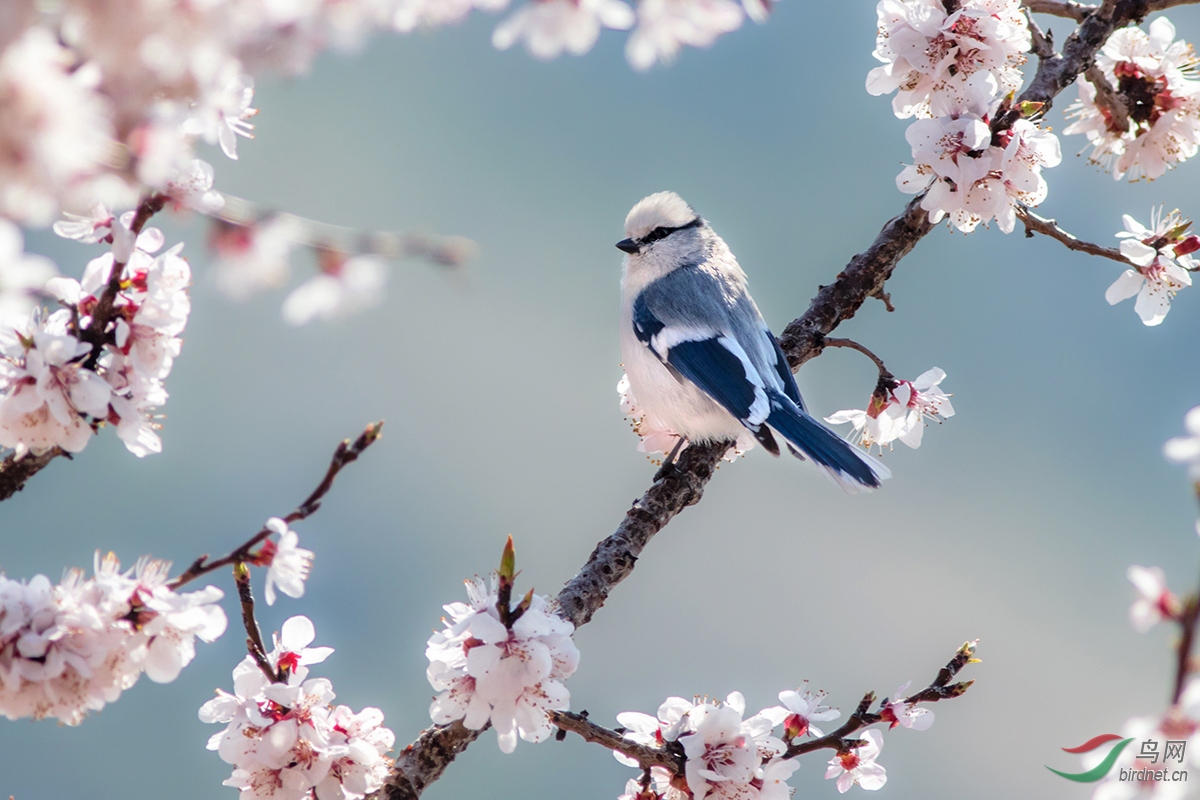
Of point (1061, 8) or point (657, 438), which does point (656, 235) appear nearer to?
point (657, 438)

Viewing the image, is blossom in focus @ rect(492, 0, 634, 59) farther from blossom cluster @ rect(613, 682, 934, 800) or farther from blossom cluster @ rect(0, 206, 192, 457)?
blossom cluster @ rect(613, 682, 934, 800)

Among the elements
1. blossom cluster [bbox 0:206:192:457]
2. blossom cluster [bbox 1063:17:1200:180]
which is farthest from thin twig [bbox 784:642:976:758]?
blossom cluster [bbox 1063:17:1200:180]

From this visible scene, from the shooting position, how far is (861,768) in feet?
4.22

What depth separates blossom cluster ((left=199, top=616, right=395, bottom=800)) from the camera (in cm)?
105

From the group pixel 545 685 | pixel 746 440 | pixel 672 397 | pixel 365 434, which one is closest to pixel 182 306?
pixel 365 434

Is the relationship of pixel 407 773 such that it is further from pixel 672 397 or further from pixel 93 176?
pixel 672 397

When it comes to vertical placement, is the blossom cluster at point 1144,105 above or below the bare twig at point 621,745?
above

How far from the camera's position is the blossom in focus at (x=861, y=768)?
1272 millimetres

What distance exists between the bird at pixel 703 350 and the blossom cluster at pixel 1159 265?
0.53 metres

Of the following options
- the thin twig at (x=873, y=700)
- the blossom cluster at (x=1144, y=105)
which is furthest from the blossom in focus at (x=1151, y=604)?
the blossom cluster at (x=1144, y=105)

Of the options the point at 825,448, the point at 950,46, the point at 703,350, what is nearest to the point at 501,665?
the point at 825,448

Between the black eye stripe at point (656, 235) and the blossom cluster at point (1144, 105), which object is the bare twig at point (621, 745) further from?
the blossom cluster at point (1144, 105)

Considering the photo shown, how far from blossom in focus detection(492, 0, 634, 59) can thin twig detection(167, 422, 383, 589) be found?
44 cm

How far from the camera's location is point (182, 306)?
3.24 feet
